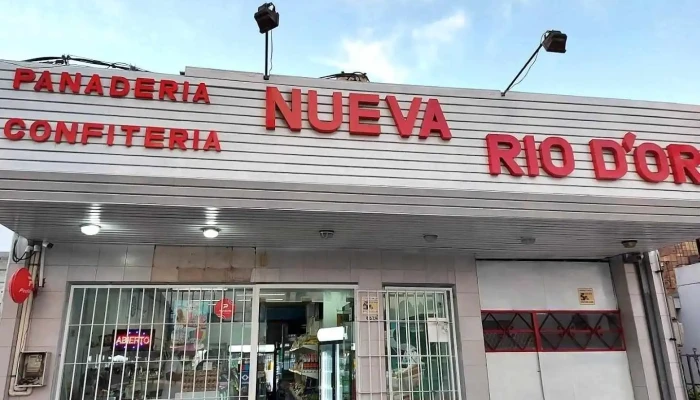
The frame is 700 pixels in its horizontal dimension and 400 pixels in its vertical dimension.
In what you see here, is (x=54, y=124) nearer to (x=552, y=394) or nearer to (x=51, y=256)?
(x=51, y=256)

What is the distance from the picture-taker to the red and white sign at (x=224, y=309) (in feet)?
21.6

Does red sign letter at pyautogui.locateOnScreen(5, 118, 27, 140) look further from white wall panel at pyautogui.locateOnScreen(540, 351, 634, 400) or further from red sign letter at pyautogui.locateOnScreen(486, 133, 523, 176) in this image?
white wall panel at pyautogui.locateOnScreen(540, 351, 634, 400)

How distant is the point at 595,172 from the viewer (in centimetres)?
584

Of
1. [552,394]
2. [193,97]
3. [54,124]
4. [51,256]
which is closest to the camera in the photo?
[54,124]

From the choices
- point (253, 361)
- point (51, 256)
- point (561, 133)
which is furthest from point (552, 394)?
point (51, 256)

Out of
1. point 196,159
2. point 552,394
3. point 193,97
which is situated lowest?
point 552,394

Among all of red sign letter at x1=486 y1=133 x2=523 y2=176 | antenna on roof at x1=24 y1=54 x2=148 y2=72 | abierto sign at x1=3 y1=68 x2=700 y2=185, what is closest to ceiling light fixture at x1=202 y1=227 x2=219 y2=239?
abierto sign at x1=3 y1=68 x2=700 y2=185

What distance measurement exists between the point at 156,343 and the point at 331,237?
9.01 feet

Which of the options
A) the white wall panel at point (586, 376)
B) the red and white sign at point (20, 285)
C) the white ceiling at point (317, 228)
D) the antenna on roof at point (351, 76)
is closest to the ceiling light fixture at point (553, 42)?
the white ceiling at point (317, 228)

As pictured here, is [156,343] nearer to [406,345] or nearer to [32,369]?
[32,369]

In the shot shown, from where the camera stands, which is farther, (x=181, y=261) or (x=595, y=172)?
(x=181, y=261)

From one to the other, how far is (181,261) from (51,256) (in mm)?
1619

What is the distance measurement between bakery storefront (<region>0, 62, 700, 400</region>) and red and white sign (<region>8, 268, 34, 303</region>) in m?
0.02

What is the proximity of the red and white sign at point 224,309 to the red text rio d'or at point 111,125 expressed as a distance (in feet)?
8.18
